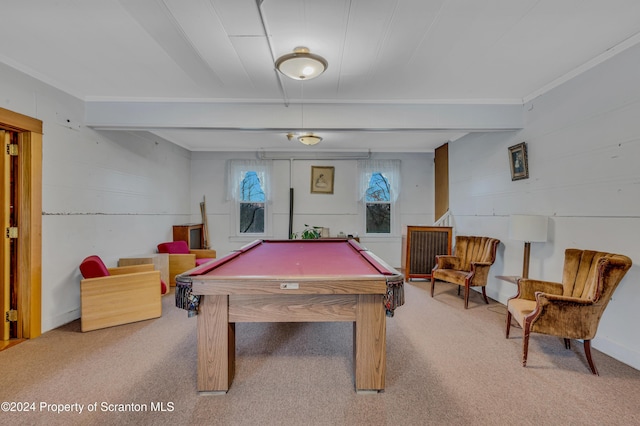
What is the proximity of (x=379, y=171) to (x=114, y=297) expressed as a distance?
505cm

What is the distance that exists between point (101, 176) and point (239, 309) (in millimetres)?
3090

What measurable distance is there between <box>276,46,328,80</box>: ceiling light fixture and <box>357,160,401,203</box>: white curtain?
3866mm

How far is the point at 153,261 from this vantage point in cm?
404

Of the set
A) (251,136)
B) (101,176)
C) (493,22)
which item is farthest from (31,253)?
(493,22)

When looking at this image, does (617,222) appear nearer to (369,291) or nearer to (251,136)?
(369,291)

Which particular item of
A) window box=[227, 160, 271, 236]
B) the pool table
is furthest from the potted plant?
the pool table

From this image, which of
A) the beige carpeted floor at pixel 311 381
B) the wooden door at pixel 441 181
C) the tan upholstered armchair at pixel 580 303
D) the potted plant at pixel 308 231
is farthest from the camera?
the potted plant at pixel 308 231

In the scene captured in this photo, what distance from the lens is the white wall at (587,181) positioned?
7.89 ft

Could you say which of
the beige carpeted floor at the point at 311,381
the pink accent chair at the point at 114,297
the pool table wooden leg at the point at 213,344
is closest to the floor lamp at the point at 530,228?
the beige carpeted floor at the point at 311,381

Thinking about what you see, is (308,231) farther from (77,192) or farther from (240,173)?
(77,192)

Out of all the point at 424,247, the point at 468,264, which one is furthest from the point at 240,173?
the point at 468,264

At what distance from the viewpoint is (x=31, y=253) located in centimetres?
284

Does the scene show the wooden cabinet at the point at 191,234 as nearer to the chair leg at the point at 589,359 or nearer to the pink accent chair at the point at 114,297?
the pink accent chair at the point at 114,297

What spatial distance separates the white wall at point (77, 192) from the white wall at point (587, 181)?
5.34m
